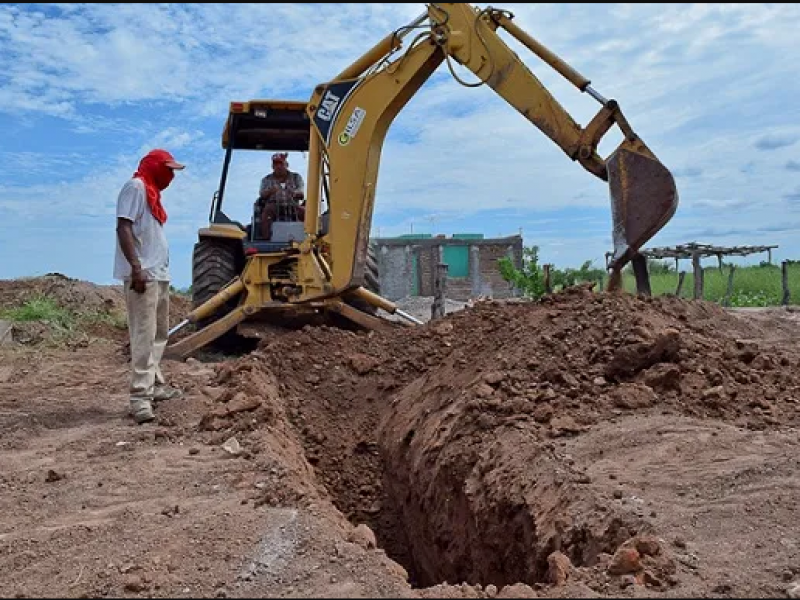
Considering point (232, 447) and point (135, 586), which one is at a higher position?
point (232, 447)

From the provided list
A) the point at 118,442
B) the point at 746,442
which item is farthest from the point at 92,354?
the point at 746,442

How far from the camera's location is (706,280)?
77.2 feet

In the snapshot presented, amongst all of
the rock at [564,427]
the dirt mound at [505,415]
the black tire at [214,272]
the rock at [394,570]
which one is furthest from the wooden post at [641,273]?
the black tire at [214,272]

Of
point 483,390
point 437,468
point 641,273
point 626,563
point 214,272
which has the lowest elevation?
point 437,468

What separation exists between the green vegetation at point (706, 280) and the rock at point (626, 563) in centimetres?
1068

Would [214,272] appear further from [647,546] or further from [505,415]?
[647,546]

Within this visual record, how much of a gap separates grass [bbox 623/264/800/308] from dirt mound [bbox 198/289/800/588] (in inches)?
542

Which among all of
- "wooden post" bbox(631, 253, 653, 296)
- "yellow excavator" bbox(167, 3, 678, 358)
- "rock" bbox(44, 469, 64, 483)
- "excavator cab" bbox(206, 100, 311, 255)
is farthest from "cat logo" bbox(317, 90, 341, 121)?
"rock" bbox(44, 469, 64, 483)

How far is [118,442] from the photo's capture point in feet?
17.9

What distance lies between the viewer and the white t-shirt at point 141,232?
5961 mm

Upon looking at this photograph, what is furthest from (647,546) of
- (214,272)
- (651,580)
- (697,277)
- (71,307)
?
(697,277)

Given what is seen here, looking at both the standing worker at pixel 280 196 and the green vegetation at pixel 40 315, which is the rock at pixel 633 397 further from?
the green vegetation at pixel 40 315

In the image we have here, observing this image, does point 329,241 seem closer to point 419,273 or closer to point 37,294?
point 37,294

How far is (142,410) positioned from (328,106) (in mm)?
3877
